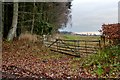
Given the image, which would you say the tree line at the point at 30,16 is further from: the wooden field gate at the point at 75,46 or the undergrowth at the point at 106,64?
the undergrowth at the point at 106,64

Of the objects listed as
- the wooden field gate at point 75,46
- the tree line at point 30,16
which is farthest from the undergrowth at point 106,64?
the tree line at point 30,16

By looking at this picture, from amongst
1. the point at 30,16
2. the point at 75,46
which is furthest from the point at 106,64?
the point at 30,16

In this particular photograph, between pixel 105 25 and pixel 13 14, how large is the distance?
10.1 m

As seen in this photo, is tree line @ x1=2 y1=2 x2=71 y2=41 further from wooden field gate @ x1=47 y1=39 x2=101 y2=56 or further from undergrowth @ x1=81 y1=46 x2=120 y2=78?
undergrowth @ x1=81 y1=46 x2=120 y2=78

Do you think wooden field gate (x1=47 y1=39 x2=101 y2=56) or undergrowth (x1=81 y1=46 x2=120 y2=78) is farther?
wooden field gate (x1=47 y1=39 x2=101 y2=56)

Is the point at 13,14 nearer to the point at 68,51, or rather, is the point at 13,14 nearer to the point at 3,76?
the point at 68,51

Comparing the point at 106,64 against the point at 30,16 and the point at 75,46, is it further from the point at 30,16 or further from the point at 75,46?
the point at 30,16

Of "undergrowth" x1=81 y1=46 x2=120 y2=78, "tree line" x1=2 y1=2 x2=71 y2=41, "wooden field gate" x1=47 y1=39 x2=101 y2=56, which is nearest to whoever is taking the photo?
"undergrowth" x1=81 y1=46 x2=120 y2=78

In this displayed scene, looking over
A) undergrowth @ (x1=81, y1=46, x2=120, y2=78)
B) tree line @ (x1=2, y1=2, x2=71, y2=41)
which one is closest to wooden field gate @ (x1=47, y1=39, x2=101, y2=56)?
tree line @ (x1=2, y1=2, x2=71, y2=41)

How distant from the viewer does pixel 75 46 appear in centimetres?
2516

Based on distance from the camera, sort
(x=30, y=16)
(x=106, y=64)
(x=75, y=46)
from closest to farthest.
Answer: (x=106, y=64) → (x=75, y=46) → (x=30, y=16)

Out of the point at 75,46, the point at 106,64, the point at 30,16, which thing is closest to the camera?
the point at 106,64

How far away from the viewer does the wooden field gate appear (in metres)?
23.9

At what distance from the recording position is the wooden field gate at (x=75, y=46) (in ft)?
78.2
